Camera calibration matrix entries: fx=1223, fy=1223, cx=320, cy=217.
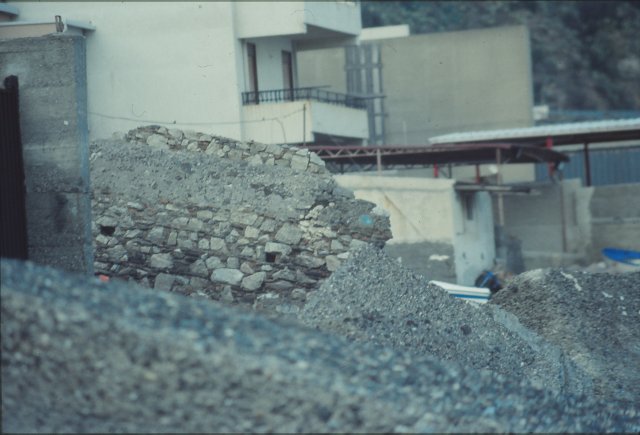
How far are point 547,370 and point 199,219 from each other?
13.0 ft

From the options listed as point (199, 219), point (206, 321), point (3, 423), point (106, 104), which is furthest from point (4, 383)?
point (106, 104)

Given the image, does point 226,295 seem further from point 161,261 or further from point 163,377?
point 163,377

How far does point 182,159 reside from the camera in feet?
43.4

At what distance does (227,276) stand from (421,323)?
7.12 ft

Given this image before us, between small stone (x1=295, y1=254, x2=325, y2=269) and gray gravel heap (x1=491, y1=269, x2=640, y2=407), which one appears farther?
gray gravel heap (x1=491, y1=269, x2=640, y2=407)

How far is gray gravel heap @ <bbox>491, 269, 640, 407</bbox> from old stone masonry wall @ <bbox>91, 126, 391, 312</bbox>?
8.91 feet

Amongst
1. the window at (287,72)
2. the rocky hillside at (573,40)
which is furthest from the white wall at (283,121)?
the rocky hillside at (573,40)

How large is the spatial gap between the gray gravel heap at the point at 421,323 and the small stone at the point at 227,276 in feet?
3.38

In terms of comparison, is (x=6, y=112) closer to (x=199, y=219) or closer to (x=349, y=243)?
(x=199, y=219)

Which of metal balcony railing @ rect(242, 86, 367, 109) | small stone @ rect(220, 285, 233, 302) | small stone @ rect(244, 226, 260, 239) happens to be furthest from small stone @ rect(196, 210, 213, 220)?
metal balcony railing @ rect(242, 86, 367, 109)

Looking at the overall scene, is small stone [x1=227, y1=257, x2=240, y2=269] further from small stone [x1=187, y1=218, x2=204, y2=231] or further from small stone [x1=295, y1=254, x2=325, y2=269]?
small stone [x1=295, y1=254, x2=325, y2=269]

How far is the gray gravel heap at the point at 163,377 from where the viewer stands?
687cm

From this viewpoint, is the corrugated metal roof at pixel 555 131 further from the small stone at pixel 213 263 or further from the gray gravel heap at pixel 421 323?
the small stone at pixel 213 263

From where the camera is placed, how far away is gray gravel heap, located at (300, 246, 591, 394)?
11.3m
